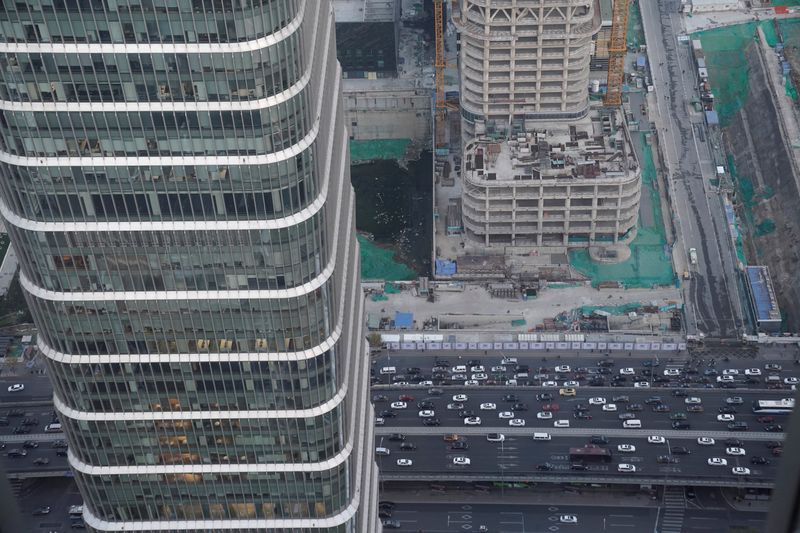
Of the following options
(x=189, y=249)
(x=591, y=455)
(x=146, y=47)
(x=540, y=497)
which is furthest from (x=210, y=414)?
(x=591, y=455)

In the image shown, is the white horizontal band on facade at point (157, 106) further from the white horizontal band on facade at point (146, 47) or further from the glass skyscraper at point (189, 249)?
the white horizontal band on facade at point (146, 47)

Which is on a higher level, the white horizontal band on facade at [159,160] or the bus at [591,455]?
the white horizontal band on facade at [159,160]

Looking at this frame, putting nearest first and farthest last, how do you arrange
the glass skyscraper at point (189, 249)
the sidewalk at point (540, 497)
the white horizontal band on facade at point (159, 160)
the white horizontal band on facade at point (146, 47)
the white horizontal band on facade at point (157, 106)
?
1. the white horizontal band on facade at point (146, 47)
2. the glass skyscraper at point (189, 249)
3. the white horizontal band on facade at point (157, 106)
4. the white horizontal band on facade at point (159, 160)
5. the sidewalk at point (540, 497)

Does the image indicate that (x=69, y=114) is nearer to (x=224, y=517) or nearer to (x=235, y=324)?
(x=235, y=324)

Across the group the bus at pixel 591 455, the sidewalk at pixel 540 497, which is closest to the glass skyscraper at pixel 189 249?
the sidewalk at pixel 540 497

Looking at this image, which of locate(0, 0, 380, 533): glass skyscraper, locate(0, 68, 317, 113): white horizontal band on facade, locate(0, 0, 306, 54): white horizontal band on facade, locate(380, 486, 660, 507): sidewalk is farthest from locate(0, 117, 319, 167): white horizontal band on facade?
locate(380, 486, 660, 507): sidewalk

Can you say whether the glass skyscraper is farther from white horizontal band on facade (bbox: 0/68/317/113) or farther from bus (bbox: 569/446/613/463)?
bus (bbox: 569/446/613/463)

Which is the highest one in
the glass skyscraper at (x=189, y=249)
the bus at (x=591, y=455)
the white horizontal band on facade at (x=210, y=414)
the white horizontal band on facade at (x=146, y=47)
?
the white horizontal band on facade at (x=146, y=47)
